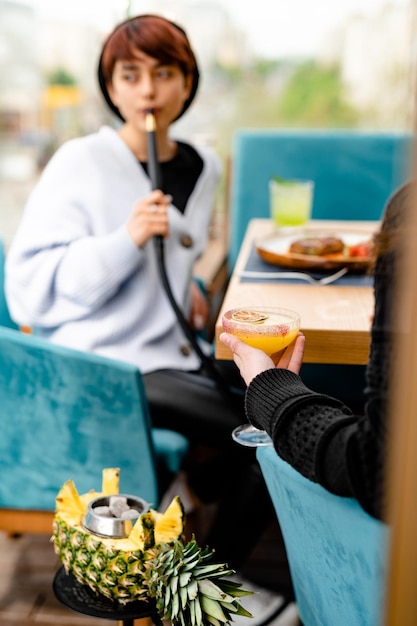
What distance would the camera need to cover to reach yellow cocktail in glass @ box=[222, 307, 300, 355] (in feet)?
3.46

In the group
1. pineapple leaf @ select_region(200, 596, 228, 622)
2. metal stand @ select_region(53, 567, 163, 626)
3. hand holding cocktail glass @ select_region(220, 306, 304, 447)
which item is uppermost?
hand holding cocktail glass @ select_region(220, 306, 304, 447)

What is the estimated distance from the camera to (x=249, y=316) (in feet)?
3.67

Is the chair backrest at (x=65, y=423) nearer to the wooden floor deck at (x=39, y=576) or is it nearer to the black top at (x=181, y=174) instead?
the wooden floor deck at (x=39, y=576)

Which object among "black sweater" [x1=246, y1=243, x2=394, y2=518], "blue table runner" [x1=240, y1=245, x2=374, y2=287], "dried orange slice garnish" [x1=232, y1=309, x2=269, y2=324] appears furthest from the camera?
"blue table runner" [x1=240, y1=245, x2=374, y2=287]

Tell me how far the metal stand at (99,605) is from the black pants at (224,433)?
0.48 m

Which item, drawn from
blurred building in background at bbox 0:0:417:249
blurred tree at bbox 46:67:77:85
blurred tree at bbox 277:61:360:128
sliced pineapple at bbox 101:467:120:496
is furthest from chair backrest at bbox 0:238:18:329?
blurred tree at bbox 46:67:77:85

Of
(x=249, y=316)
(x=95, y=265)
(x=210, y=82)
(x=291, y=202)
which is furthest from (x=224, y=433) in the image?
(x=210, y=82)

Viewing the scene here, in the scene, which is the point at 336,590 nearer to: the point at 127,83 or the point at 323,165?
the point at 127,83

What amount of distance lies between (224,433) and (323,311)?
0.40 meters

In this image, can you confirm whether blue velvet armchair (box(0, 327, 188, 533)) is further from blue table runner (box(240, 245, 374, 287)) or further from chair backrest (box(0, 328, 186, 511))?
blue table runner (box(240, 245, 374, 287))

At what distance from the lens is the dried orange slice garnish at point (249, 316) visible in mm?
1096

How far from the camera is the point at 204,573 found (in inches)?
40.7

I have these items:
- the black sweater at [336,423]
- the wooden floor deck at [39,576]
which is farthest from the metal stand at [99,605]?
the wooden floor deck at [39,576]

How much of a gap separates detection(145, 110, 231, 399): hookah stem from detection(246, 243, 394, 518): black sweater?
0.73 metres
